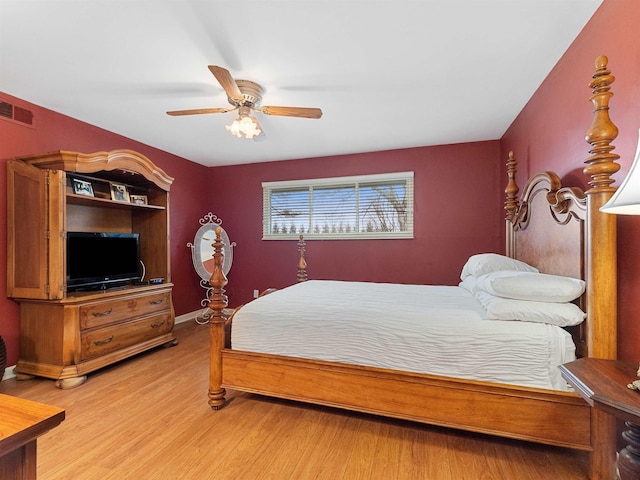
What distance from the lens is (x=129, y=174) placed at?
10.5 ft

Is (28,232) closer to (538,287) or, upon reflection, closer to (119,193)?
(119,193)

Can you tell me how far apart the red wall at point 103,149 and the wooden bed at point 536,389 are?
6.63 ft

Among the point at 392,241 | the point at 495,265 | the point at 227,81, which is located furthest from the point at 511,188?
the point at 227,81

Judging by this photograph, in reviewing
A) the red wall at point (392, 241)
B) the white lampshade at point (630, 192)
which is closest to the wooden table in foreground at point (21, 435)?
the white lampshade at point (630, 192)

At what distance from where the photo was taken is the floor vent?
255 centimetres

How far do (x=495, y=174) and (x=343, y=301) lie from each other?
2843 mm

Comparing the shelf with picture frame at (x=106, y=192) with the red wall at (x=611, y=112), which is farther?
the shelf with picture frame at (x=106, y=192)

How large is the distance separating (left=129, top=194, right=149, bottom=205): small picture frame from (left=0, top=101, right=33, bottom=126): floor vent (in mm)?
1035

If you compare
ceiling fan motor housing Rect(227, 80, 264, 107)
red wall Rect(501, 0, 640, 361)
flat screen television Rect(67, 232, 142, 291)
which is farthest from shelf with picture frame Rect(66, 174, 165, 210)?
red wall Rect(501, 0, 640, 361)

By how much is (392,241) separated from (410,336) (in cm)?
252

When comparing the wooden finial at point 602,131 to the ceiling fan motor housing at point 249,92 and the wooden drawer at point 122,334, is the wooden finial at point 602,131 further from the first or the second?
the wooden drawer at point 122,334

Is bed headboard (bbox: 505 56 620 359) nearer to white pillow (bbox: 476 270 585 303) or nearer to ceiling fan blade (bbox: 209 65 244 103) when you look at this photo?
white pillow (bbox: 476 270 585 303)

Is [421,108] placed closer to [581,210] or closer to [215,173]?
[581,210]

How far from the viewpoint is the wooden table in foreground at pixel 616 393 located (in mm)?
932
